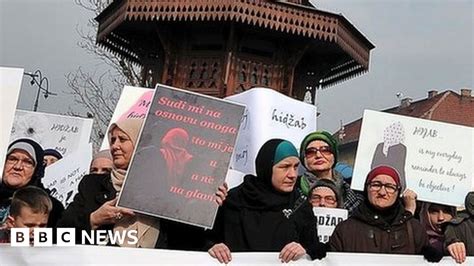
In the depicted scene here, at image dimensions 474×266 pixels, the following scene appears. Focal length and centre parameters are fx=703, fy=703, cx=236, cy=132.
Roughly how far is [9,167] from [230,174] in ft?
4.88

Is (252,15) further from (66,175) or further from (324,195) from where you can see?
(324,195)

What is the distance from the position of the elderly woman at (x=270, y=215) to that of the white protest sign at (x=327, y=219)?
41 centimetres

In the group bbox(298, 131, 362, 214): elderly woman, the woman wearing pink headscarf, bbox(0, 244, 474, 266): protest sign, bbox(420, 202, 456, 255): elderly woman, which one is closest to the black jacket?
bbox(0, 244, 474, 266): protest sign

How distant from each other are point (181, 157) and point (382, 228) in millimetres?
1141

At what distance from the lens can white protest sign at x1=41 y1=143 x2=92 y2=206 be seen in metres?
5.06

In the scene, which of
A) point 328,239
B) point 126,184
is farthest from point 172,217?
point 328,239

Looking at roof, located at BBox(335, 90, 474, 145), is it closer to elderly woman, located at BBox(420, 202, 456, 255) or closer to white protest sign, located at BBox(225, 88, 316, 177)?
white protest sign, located at BBox(225, 88, 316, 177)

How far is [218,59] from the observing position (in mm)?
9266

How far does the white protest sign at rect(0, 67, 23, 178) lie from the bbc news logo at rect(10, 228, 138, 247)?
1.27 ft

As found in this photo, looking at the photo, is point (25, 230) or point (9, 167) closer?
point (25, 230)

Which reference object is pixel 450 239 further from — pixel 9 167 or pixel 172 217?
pixel 9 167

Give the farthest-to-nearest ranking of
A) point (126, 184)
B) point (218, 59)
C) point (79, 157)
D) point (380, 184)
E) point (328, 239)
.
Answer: point (218, 59) < point (79, 157) < point (328, 239) < point (380, 184) < point (126, 184)

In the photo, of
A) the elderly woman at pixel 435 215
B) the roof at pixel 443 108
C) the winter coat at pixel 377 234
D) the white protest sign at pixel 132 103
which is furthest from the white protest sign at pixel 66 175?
the roof at pixel 443 108

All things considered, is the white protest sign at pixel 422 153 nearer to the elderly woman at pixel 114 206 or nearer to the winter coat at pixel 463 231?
the winter coat at pixel 463 231
